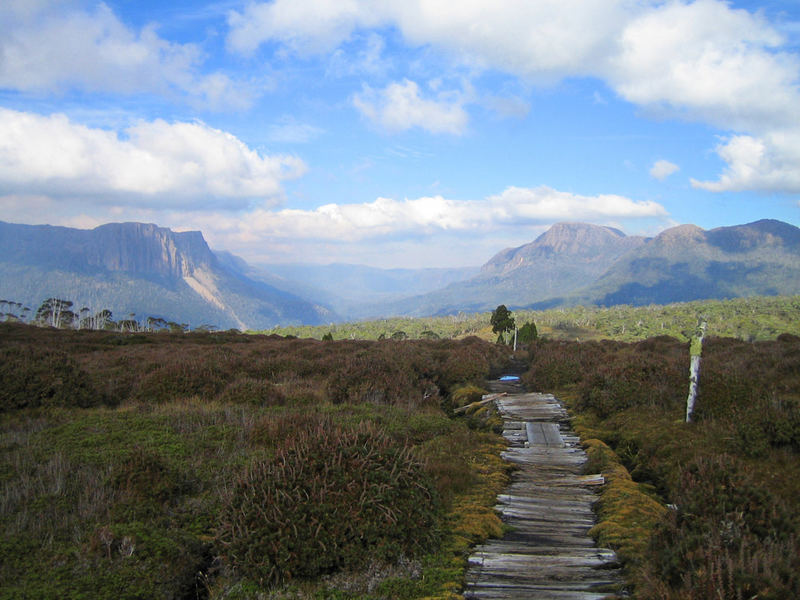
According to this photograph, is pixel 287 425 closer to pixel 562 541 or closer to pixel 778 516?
pixel 562 541

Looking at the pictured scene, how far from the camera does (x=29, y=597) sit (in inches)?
172

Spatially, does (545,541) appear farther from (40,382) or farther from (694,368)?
(40,382)

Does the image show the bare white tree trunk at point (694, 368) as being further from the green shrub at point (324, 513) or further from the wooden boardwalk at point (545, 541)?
the green shrub at point (324, 513)

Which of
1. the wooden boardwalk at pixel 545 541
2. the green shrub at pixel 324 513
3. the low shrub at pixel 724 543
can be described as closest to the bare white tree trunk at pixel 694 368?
the wooden boardwalk at pixel 545 541

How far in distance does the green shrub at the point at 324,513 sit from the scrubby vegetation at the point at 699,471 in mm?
2278

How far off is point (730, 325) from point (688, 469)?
107594 millimetres

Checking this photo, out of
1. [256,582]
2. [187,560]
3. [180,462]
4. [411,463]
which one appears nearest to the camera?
[256,582]

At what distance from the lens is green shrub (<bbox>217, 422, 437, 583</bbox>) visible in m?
4.93

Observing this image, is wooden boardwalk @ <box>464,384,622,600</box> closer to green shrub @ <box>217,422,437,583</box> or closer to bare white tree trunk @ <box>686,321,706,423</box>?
green shrub @ <box>217,422,437,583</box>

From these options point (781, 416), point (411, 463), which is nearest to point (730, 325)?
point (781, 416)

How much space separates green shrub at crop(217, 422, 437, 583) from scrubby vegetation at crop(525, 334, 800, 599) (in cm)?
228

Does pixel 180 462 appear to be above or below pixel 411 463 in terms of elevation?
below

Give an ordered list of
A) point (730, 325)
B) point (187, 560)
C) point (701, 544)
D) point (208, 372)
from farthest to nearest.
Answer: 1. point (730, 325)
2. point (208, 372)
3. point (187, 560)
4. point (701, 544)

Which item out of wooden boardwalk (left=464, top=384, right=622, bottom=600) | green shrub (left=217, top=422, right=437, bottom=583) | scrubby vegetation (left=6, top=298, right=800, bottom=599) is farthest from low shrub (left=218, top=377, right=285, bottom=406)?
green shrub (left=217, top=422, right=437, bottom=583)
